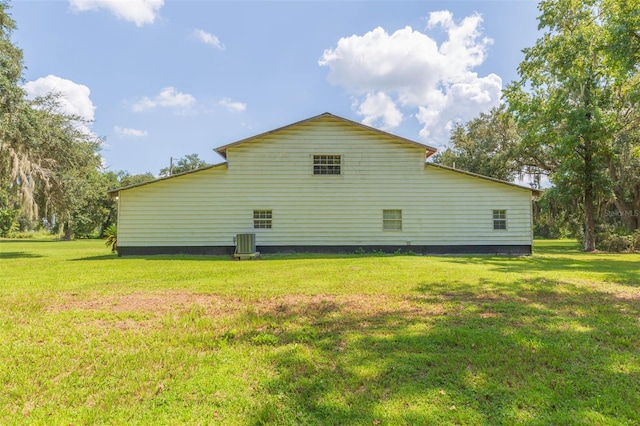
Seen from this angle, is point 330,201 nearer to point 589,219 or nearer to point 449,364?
point 449,364

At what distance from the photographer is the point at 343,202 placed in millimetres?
15672

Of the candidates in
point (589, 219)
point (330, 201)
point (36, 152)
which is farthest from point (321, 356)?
point (589, 219)

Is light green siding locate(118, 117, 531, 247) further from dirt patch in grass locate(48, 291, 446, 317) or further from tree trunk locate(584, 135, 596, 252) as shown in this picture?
dirt patch in grass locate(48, 291, 446, 317)

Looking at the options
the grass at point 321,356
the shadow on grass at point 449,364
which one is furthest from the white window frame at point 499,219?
the shadow on grass at point 449,364

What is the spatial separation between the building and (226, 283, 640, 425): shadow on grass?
33.3 feet

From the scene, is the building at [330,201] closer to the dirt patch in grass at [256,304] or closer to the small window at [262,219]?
the small window at [262,219]

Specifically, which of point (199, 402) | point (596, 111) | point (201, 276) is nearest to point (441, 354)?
point (199, 402)

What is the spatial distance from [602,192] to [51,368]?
2471 centimetres

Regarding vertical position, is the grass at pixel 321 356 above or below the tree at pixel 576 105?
below

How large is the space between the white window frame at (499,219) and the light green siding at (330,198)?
17 centimetres

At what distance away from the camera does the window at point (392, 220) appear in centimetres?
1578

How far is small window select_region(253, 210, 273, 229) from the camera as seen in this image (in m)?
15.5

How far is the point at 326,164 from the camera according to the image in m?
15.9

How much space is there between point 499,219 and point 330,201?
25.7ft
